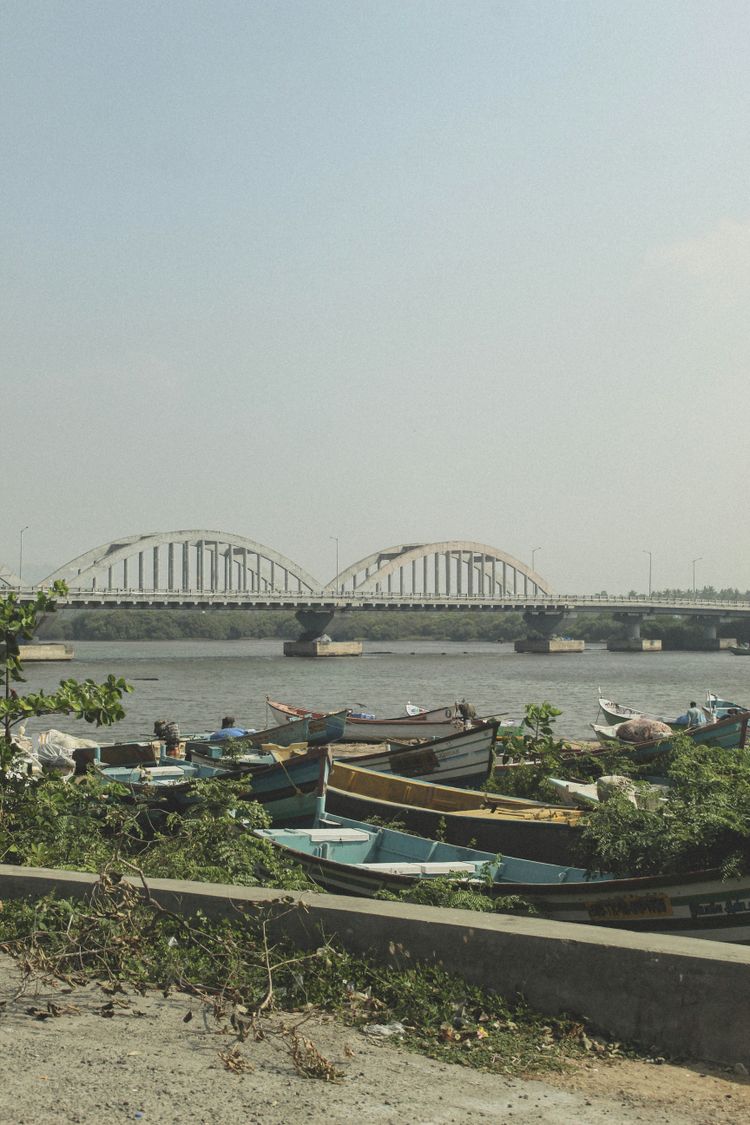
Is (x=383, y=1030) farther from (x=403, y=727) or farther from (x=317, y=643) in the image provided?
(x=317, y=643)

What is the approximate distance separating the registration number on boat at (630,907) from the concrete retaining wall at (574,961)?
2.41m

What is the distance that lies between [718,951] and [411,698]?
52.2m

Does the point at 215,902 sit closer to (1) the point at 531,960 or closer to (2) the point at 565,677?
(1) the point at 531,960

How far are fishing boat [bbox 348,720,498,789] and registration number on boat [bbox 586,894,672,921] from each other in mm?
8549

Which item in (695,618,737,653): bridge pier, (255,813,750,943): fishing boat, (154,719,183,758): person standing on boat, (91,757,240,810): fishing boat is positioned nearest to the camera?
(255,813,750,943): fishing boat

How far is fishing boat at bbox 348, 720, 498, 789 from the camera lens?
17141 mm

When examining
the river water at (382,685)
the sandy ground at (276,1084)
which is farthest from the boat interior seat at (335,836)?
the river water at (382,685)

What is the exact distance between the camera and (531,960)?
17.8 ft

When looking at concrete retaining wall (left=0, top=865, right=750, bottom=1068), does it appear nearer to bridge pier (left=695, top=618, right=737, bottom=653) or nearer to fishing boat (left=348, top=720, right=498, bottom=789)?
fishing boat (left=348, top=720, right=498, bottom=789)

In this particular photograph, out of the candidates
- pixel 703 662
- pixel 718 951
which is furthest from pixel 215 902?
pixel 703 662

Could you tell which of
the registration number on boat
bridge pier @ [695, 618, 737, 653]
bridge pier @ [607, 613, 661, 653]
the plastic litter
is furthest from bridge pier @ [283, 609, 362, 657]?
the plastic litter

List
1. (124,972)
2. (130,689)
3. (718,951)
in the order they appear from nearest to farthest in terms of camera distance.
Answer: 1. (718,951)
2. (124,972)
3. (130,689)

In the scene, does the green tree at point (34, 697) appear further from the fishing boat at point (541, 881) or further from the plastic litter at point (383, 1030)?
the plastic litter at point (383, 1030)

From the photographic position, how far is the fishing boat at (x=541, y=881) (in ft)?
25.3
